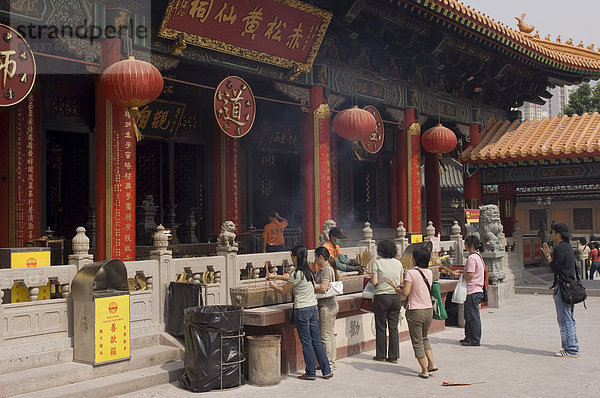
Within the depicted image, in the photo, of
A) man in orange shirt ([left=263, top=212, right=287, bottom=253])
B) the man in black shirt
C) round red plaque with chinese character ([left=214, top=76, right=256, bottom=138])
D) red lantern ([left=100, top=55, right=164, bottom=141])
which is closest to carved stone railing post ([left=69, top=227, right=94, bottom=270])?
red lantern ([left=100, top=55, right=164, bottom=141])

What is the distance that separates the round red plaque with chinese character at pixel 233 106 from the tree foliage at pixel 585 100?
95.4ft

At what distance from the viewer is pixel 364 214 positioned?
58.9 ft

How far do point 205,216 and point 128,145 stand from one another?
16.7 ft

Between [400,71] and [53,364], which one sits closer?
[53,364]

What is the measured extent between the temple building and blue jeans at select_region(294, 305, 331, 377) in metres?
3.28

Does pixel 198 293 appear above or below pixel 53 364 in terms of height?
above

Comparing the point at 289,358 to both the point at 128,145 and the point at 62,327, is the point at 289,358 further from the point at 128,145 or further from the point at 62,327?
the point at 128,145

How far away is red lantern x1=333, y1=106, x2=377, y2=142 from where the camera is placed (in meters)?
→ 12.0

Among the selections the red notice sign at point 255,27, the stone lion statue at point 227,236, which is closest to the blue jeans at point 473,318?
the stone lion statue at point 227,236

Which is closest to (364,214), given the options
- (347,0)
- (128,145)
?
(347,0)

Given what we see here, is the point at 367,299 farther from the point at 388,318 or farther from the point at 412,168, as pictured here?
the point at 412,168

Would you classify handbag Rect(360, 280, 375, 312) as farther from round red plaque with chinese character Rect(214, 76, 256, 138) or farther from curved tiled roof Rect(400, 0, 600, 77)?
curved tiled roof Rect(400, 0, 600, 77)

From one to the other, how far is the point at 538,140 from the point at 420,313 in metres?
10.8

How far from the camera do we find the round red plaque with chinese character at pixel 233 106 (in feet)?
32.9
